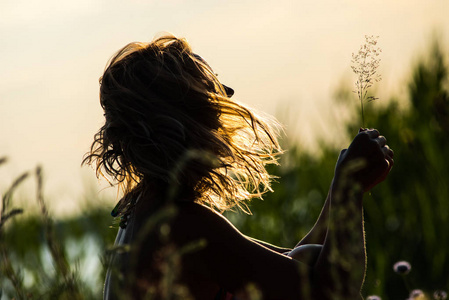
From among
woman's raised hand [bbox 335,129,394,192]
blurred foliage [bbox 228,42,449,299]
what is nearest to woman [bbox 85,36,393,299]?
woman's raised hand [bbox 335,129,394,192]

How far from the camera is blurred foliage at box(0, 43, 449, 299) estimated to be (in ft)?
11.4

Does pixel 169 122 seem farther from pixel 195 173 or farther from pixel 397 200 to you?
pixel 397 200

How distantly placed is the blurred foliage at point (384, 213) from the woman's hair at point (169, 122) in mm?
1174

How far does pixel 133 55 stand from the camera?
6.28 feet

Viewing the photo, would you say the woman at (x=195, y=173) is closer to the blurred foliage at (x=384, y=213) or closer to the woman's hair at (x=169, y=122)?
the woman's hair at (x=169, y=122)

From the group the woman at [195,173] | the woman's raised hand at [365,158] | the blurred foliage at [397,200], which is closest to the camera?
the woman at [195,173]

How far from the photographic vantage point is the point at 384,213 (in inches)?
146

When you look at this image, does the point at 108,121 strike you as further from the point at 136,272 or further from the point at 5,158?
the point at 5,158

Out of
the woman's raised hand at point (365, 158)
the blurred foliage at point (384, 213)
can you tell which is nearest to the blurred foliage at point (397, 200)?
the blurred foliage at point (384, 213)

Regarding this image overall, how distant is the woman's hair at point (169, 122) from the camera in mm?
1757

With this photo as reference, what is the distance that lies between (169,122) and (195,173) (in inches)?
6.5

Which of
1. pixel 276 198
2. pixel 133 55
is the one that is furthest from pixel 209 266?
pixel 276 198

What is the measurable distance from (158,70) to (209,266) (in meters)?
0.62

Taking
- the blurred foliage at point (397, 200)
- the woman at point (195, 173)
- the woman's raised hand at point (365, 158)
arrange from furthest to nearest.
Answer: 1. the blurred foliage at point (397, 200)
2. the woman's raised hand at point (365, 158)
3. the woman at point (195, 173)
